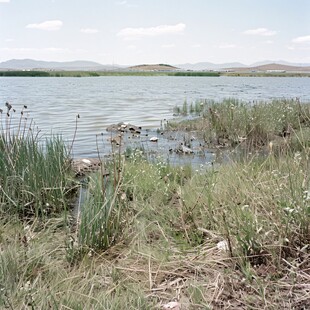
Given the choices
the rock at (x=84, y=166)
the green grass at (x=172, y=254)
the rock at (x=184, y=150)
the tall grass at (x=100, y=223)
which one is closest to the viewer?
the green grass at (x=172, y=254)

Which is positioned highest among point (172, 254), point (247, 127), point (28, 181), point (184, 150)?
point (28, 181)

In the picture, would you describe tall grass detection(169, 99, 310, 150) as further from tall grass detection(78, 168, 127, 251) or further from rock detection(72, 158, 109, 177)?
tall grass detection(78, 168, 127, 251)

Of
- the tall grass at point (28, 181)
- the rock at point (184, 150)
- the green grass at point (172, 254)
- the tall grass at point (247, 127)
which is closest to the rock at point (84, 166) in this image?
the tall grass at point (28, 181)

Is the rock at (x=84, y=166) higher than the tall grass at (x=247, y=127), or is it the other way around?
the tall grass at (x=247, y=127)

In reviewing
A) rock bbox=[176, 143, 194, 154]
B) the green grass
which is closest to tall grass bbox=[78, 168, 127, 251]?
the green grass

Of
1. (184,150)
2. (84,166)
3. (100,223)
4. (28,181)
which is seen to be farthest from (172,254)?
(184,150)

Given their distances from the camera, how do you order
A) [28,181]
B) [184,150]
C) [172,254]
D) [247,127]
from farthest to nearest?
[247,127] → [184,150] → [28,181] → [172,254]

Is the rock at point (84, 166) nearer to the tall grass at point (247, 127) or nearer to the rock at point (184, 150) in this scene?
the rock at point (184, 150)

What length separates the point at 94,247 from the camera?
13.2ft

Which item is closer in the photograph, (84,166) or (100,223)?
(100,223)

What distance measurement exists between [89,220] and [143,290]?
1.09m

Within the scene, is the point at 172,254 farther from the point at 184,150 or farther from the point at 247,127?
the point at 247,127

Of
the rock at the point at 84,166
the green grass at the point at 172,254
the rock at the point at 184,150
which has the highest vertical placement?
the green grass at the point at 172,254

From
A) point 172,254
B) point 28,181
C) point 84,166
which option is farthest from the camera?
point 84,166
